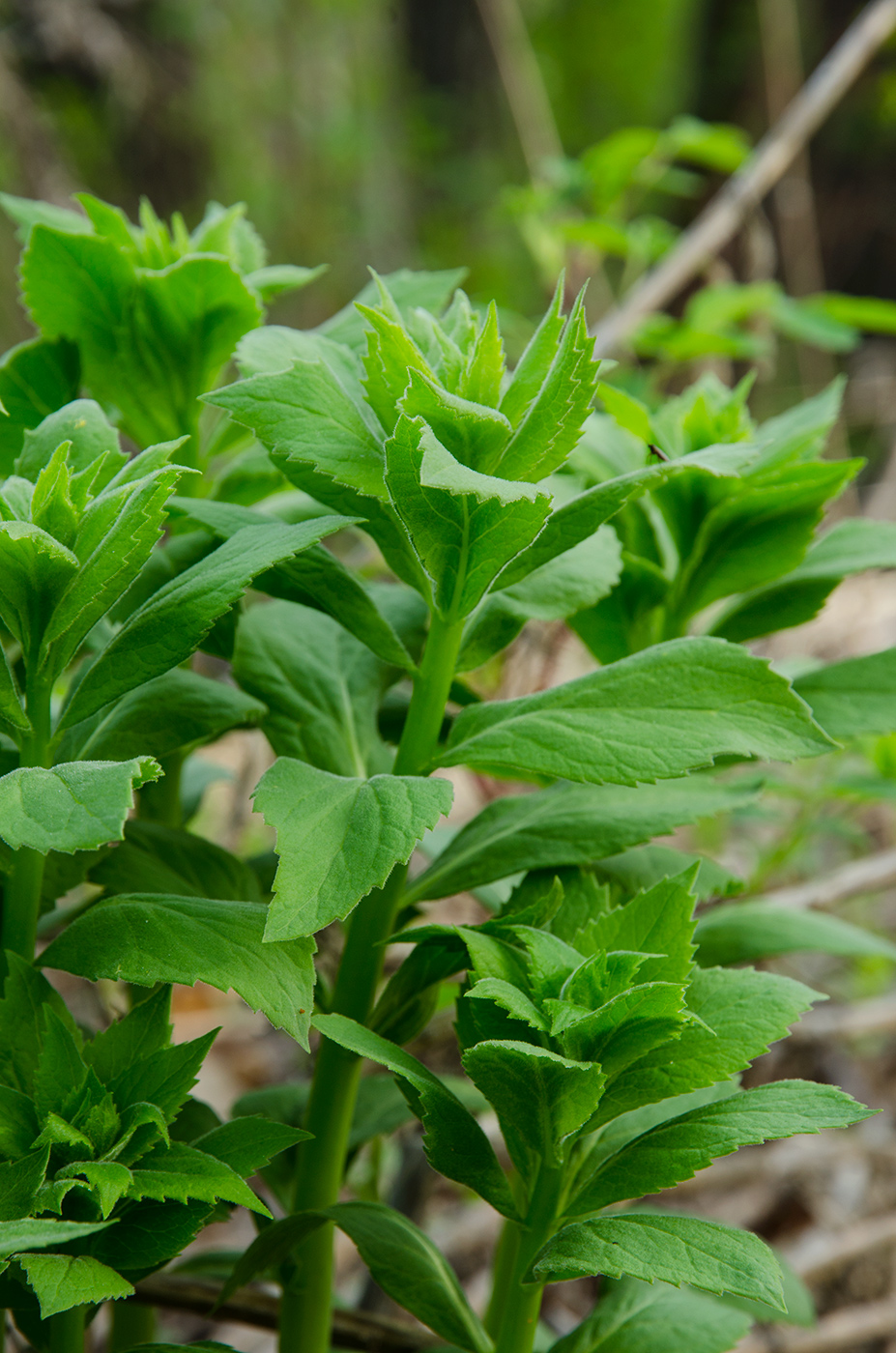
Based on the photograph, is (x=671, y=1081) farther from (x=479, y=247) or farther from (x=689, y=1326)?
(x=479, y=247)

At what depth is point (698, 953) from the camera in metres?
0.66

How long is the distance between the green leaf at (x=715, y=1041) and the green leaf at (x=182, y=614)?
250 millimetres

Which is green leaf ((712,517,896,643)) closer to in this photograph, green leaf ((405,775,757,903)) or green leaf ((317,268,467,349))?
green leaf ((405,775,757,903))

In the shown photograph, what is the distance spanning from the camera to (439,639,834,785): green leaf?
18.6 inches

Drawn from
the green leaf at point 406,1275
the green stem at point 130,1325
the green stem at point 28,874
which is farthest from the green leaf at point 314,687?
the green stem at point 130,1325

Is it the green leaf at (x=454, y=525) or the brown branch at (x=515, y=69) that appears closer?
the green leaf at (x=454, y=525)

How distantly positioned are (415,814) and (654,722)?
120mm

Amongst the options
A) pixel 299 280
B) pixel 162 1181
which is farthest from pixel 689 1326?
pixel 299 280

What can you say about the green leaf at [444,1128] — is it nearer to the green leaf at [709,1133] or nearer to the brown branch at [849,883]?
the green leaf at [709,1133]

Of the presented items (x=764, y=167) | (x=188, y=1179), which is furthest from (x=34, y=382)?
(x=764, y=167)

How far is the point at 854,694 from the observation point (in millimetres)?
625

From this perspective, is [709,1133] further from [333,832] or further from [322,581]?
[322,581]

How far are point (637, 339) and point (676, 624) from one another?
0.72m

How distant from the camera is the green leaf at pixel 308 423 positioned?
1.58 ft
